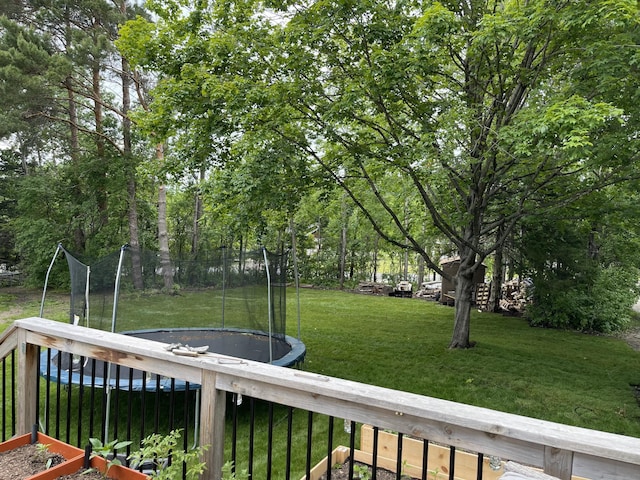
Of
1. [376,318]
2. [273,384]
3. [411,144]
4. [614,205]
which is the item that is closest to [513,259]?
[376,318]

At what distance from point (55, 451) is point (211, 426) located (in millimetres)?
957

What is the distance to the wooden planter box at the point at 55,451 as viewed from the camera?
5.45 feet

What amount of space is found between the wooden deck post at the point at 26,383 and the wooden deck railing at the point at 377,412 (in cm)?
25

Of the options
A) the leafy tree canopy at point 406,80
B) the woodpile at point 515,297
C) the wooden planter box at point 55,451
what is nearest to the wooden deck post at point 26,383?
the wooden planter box at point 55,451

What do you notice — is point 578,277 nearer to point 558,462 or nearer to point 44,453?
point 558,462

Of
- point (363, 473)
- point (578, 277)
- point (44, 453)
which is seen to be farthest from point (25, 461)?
point (578, 277)

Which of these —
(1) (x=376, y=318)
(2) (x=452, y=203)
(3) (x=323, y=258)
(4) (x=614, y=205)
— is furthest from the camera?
(3) (x=323, y=258)

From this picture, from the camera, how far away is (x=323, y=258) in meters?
18.4

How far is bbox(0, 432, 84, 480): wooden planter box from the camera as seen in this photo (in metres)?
1.66

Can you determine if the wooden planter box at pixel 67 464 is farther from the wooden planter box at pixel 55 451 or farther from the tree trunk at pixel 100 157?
the tree trunk at pixel 100 157

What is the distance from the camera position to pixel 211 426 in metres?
1.56

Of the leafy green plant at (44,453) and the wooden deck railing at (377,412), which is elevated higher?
the wooden deck railing at (377,412)

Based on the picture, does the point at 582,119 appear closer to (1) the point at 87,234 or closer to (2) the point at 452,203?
(2) the point at 452,203

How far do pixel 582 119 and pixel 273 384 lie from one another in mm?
3859
